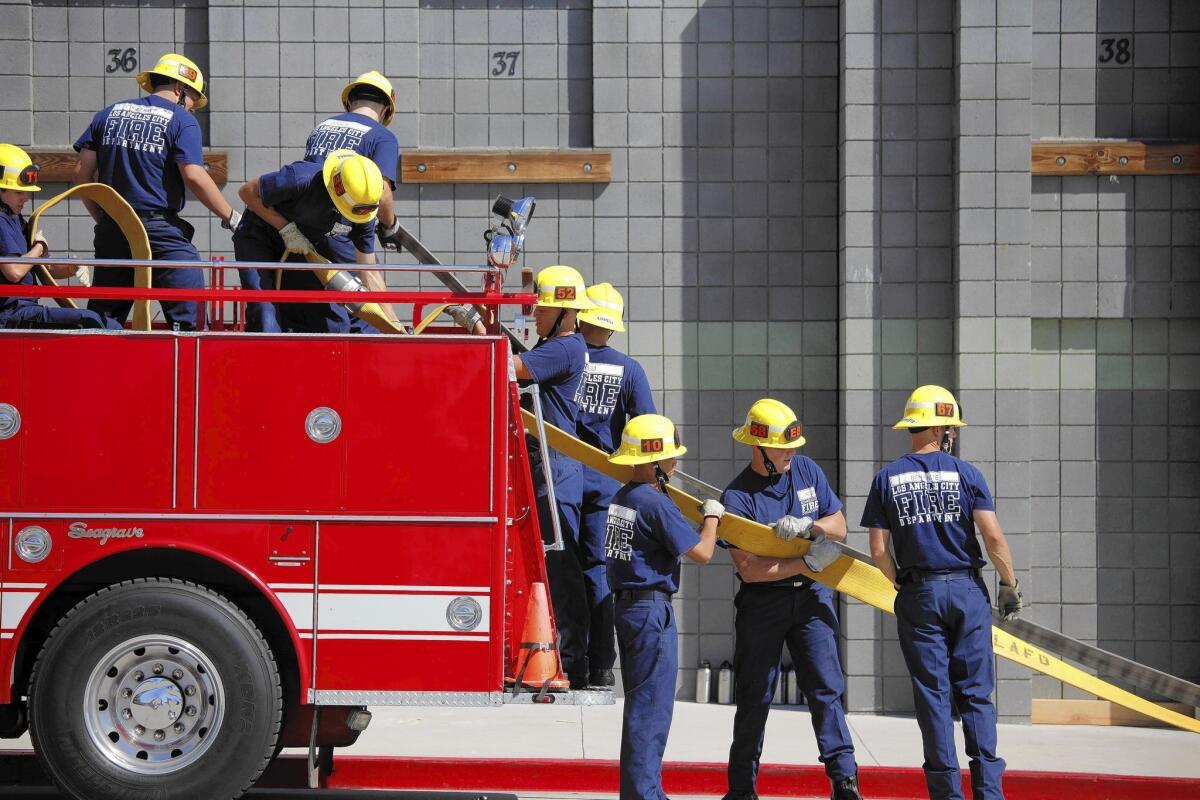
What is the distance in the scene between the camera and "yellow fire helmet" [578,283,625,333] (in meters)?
7.44

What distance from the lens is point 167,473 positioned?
228 inches

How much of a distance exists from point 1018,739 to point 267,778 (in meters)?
5.33

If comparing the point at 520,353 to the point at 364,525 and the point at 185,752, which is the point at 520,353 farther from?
the point at 185,752

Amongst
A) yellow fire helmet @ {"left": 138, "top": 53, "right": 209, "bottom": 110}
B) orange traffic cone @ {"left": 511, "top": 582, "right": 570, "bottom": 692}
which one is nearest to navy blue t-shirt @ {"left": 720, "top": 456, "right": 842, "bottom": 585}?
orange traffic cone @ {"left": 511, "top": 582, "right": 570, "bottom": 692}

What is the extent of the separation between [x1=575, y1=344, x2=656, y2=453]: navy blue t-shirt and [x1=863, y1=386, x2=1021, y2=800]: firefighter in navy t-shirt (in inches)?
56.0

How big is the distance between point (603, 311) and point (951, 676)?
2.68m

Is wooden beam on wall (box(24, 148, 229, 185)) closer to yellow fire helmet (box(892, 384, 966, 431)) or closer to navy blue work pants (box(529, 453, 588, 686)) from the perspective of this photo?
navy blue work pants (box(529, 453, 588, 686))

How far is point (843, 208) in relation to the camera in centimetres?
1035

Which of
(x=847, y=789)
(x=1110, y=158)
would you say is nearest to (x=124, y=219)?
(x=847, y=789)

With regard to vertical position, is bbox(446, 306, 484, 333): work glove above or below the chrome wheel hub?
above

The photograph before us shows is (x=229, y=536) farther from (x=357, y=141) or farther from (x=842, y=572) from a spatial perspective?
(x=842, y=572)

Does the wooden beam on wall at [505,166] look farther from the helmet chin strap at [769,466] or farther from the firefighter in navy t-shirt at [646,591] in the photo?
the firefighter in navy t-shirt at [646,591]

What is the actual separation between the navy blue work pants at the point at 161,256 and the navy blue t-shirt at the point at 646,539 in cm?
242

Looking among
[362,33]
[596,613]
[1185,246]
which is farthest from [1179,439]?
[362,33]
